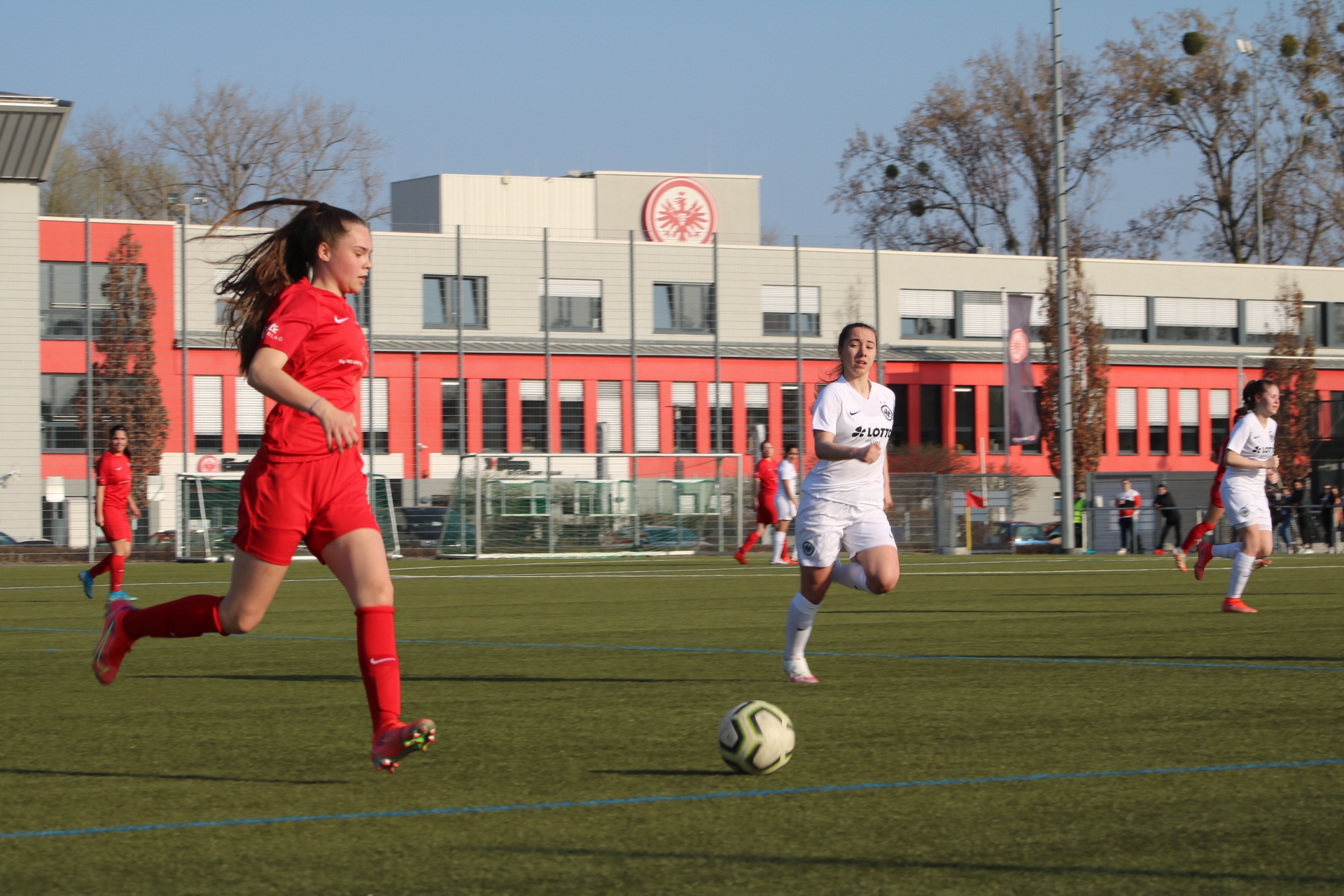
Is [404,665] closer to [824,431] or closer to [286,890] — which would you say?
[824,431]

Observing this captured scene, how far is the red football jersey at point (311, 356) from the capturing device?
5.38 meters

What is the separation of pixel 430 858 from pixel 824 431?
178 inches

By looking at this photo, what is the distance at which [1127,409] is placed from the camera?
186ft

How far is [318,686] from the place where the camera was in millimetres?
8344

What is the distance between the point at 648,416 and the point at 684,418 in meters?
2.13

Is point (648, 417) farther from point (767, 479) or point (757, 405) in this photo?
point (767, 479)

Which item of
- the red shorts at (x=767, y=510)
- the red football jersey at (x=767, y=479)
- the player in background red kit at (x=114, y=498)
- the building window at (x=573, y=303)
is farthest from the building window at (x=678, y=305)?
the player in background red kit at (x=114, y=498)

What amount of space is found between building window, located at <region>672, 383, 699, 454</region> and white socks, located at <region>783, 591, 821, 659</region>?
3471 centimetres

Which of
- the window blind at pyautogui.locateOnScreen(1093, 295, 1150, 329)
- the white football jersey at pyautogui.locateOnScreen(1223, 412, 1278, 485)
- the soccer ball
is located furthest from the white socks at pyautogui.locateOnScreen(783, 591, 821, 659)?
the window blind at pyautogui.locateOnScreen(1093, 295, 1150, 329)

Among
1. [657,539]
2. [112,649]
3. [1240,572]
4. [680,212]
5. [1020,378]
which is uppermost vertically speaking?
[680,212]

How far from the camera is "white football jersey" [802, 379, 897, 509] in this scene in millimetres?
8375

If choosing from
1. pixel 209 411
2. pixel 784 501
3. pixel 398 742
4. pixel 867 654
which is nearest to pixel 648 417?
pixel 209 411

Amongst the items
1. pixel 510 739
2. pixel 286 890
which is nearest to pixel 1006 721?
pixel 510 739

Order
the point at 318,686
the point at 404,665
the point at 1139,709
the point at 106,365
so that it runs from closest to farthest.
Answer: the point at 1139,709, the point at 318,686, the point at 404,665, the point at 106,365
